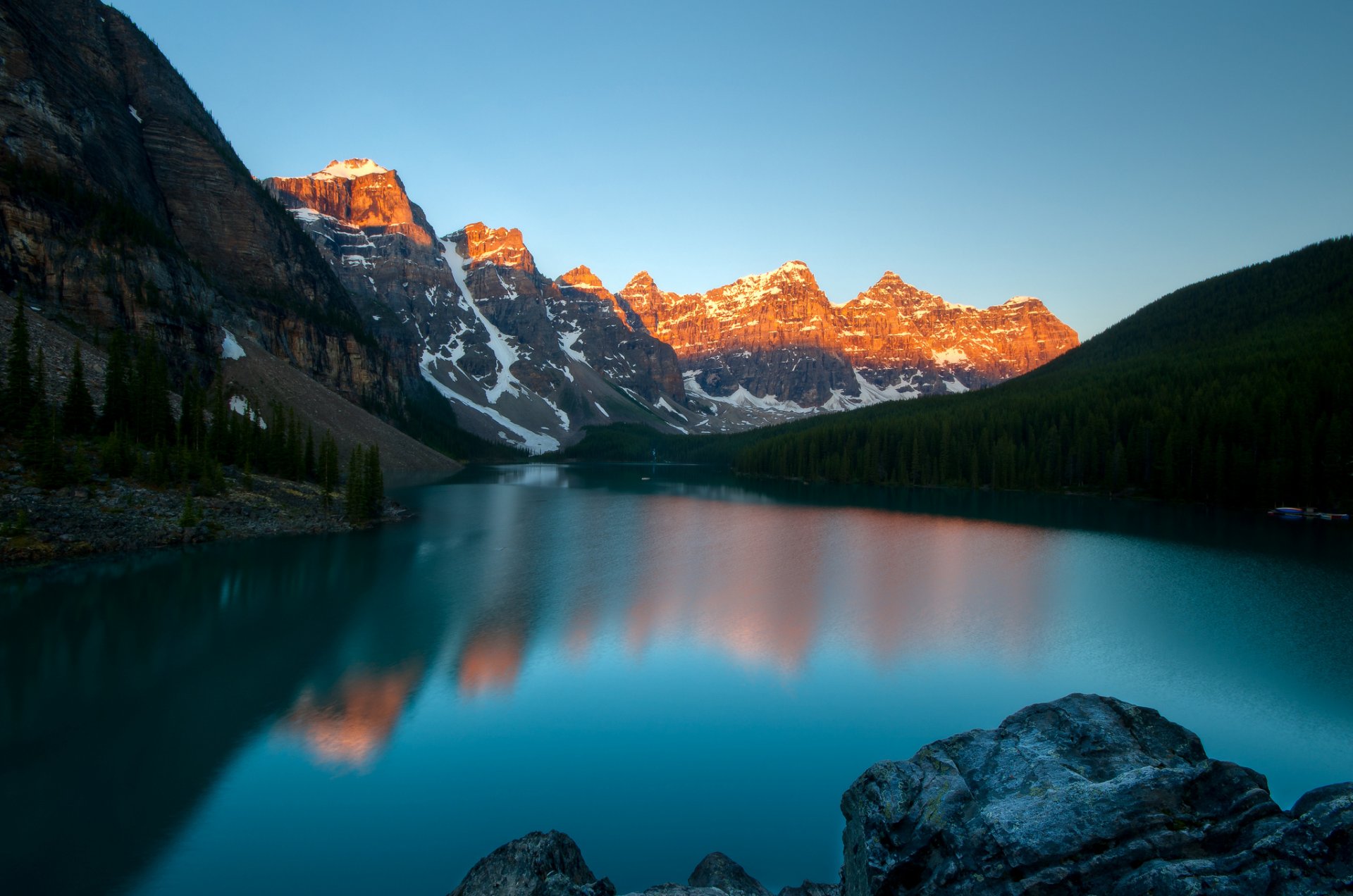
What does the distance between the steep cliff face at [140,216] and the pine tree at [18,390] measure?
84.3 ft

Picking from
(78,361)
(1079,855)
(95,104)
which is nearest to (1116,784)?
(1079,855)

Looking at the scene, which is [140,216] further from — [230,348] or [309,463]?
[309,463]

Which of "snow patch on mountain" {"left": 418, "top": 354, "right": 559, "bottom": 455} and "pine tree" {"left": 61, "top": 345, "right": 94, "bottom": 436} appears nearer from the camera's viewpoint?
"pine tree" {"left": 61, "top": 345, "right": 94, "bottom": 436}

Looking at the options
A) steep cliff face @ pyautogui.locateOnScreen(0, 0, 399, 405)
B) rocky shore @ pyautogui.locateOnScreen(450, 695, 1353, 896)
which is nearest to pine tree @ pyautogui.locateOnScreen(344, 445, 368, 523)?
steep cliff face @ pyautogui.locateOnScreen(0, 0, 399, 405)

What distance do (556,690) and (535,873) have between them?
8.93 meters

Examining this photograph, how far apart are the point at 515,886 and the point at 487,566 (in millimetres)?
24617

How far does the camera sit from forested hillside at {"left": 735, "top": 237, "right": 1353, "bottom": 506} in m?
50.1

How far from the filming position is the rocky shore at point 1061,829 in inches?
181

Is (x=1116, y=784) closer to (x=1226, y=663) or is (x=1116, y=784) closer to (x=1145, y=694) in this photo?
(x=1145, y=694)

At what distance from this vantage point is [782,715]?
13.9 meters

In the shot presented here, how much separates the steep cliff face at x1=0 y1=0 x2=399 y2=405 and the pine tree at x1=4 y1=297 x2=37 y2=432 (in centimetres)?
2570

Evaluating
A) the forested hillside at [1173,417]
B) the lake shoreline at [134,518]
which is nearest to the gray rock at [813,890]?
the lake shoreline at [134,518]

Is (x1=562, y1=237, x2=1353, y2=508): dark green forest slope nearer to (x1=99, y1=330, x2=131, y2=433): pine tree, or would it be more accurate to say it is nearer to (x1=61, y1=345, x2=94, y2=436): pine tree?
(x1=99, y1=330, x2=131, y2=433): pine tree

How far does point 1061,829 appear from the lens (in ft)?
18.1
